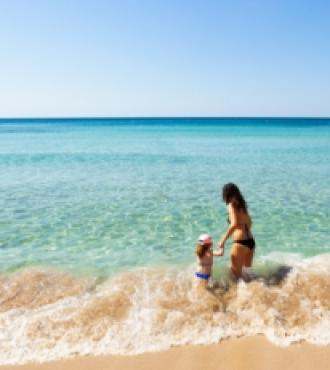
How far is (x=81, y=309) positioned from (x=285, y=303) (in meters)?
2.83

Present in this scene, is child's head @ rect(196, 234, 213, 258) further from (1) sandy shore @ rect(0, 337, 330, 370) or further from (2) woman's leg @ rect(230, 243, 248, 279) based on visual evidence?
(1) sandy shore @ rect(0, 337, 330, 370)

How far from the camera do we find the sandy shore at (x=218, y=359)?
11.6 feet

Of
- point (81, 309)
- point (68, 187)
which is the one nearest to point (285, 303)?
point (81, 309)

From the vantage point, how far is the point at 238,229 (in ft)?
17.5

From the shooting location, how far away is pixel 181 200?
1051 centimetres

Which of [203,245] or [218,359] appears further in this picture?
[203,245]

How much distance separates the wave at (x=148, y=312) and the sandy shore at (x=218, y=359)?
111 mm

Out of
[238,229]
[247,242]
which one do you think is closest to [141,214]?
[238,229]

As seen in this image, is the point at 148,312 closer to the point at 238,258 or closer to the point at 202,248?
the point at 202,248

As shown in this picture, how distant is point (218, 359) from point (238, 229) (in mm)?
2160

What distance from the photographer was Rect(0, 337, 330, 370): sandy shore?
3549 mm

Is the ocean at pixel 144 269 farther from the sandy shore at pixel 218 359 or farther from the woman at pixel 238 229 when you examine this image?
the woman at pixel 238 229

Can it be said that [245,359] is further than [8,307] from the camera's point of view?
No

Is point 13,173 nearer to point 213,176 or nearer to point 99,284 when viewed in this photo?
point 213,176
